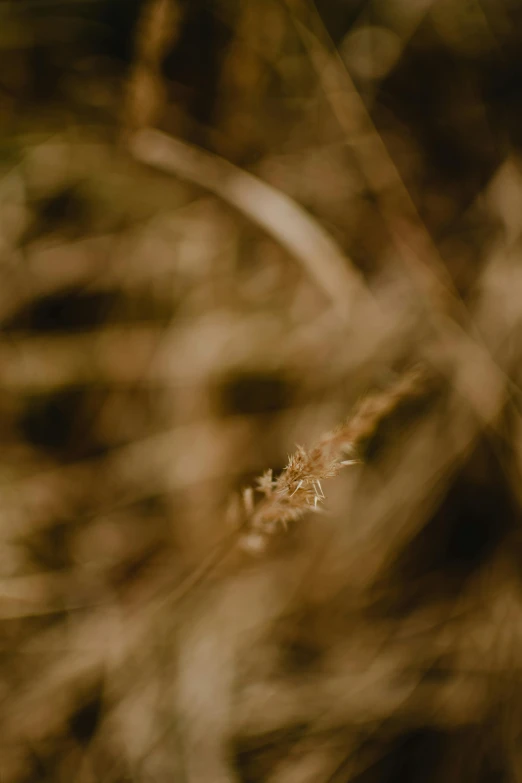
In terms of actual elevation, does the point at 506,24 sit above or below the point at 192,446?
above

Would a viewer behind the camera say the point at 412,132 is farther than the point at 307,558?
Yes

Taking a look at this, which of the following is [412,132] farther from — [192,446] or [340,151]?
[192,446]

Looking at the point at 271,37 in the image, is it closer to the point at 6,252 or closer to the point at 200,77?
the point at 200,77

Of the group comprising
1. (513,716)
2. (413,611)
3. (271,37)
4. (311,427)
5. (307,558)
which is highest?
(271,37)

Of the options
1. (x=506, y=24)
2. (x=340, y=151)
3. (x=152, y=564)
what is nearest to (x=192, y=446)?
(x=152, y=564)

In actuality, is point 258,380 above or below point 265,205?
below

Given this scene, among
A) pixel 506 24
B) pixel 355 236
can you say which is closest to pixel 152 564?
pixel 355 236
